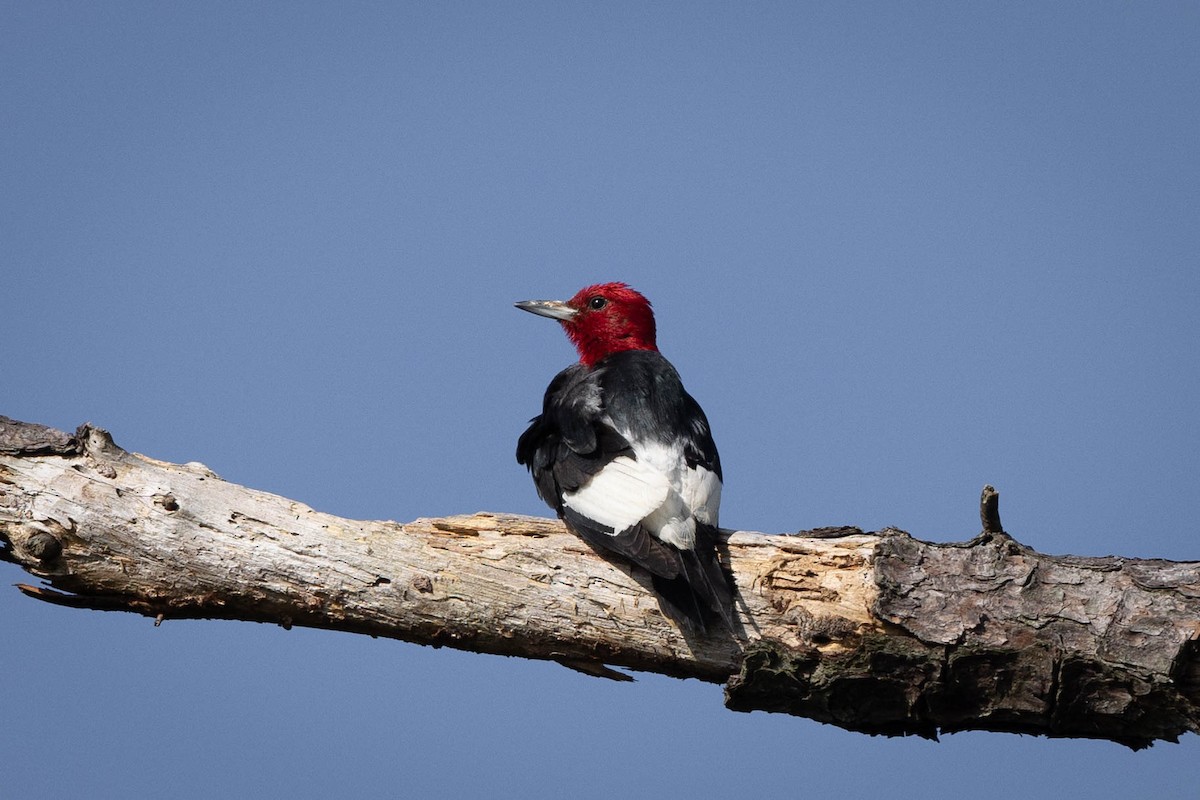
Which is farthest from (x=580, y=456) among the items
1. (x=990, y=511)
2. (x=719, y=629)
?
(x=990, y=511)

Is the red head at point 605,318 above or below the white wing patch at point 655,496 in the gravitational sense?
above

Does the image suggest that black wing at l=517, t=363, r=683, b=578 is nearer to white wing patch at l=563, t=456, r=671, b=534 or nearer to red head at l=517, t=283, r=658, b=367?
white wing patch at l=563, t=456, r=671, b=534

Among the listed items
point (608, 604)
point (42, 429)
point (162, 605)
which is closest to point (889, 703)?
point (608, 604)

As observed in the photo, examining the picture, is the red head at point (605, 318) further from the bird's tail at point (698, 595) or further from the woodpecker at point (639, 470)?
the bird's tail at point (698, 595)

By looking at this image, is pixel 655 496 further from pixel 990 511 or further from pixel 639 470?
pixel 990 511

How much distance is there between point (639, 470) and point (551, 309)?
87.4 inches

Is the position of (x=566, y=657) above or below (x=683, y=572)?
below

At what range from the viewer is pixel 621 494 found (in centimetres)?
459

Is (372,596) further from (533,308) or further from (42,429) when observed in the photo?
(533,308)

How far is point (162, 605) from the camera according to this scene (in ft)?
13.3

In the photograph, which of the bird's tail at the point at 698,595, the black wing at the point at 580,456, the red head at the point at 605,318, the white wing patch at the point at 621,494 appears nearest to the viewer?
the bird's tail at the point at 698,595

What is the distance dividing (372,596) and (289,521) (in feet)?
1.38

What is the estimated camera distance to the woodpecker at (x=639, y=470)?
13.8 feet

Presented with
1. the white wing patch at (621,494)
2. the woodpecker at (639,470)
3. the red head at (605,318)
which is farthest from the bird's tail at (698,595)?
the red head at (605,318)
